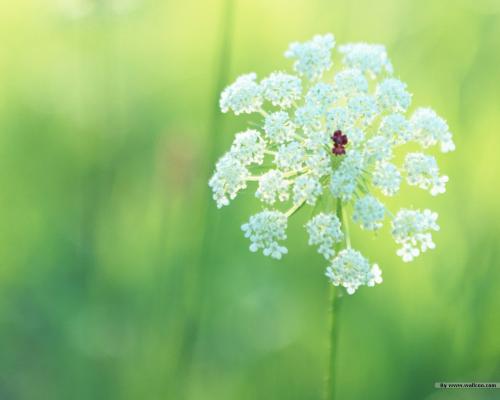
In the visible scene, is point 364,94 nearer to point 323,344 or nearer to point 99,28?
point 323,344

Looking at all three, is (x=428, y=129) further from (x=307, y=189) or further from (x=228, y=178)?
(x=228, y=178)

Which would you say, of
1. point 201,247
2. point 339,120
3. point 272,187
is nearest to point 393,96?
point 339,120

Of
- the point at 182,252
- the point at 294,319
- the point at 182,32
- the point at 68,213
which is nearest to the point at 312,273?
the point at 294,319

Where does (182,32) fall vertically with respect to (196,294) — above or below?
above

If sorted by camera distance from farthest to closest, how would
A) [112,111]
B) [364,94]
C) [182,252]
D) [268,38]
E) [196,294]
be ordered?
[268,38] < [112,111] < [182,252] < [196,294] < [364,94]

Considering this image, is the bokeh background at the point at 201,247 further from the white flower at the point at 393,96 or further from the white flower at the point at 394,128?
the white flower at the point at 394,128

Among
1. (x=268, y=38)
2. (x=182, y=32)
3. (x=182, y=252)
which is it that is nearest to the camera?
(x=182, y=252)

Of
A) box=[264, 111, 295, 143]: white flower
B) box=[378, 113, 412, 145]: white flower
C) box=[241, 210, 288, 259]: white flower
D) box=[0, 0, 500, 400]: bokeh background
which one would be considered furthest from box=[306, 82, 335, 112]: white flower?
box=[0, 0, 500, 400]: bokeh background
